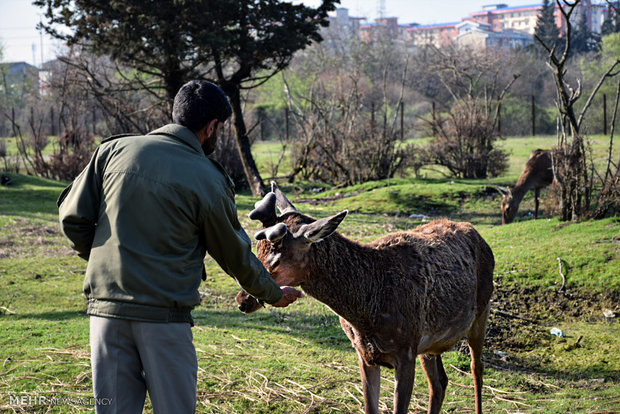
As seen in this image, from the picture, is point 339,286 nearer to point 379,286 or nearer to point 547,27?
point 379,286

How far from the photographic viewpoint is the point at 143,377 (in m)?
3.84

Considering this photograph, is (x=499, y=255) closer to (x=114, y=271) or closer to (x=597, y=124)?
(x=114, y=271)

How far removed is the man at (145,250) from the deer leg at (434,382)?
2.95m

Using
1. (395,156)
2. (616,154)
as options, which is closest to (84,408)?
(395,156)

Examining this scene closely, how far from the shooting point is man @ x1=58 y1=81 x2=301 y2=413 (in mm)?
3627

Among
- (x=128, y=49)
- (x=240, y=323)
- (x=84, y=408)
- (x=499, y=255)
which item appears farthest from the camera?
(x=128, y=49)

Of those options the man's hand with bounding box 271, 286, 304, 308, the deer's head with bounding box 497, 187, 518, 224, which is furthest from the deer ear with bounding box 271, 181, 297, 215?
the deer's head with bounding box 497, 187, 518, 224

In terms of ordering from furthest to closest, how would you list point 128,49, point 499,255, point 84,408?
point 128,49 < point 499,255 < point 84,408

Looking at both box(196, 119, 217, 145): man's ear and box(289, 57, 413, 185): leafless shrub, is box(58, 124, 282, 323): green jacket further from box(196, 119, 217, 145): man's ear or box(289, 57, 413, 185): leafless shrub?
box(289, 57, 413, 185): leafless shrub

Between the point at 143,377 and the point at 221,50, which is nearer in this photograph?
the point at 143,377

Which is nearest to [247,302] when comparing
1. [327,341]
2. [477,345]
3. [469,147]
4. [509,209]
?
[477,345]

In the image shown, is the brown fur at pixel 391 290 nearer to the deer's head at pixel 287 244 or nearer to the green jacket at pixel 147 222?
the deer's head at pixel 287 244

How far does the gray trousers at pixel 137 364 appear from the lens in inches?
144

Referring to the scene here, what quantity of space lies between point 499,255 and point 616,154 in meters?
13.6
